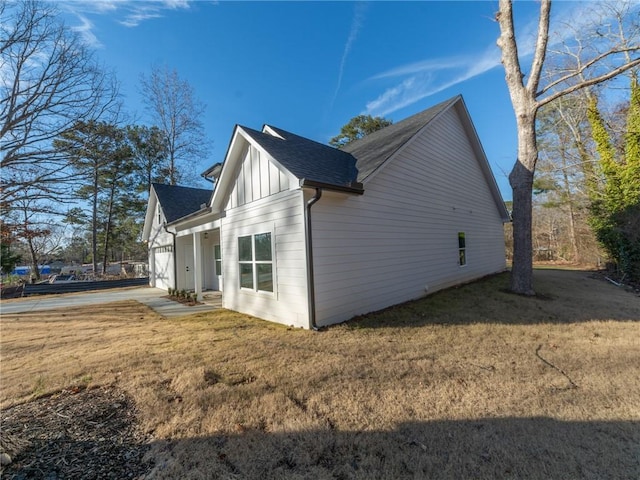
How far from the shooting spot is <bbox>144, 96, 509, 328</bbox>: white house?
242 inches

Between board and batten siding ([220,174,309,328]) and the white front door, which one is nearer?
board and batten siding ([220,174,309,328])

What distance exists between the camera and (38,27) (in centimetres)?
829

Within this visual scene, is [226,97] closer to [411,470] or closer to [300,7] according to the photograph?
[300,7]

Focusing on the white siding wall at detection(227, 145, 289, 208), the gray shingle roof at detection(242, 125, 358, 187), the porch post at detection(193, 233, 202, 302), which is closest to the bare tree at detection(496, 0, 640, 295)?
the gray shingle roof at detection(242, 125, 358, 187)

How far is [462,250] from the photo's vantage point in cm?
1131

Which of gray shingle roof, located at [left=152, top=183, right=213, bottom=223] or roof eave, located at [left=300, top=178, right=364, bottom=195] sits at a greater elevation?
gray shingle roof, located at [left=152, top=183, right=213, bottom=223]

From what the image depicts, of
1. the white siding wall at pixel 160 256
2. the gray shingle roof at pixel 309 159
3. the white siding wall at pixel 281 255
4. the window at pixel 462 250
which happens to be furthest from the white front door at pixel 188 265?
the window at pixel 462 250

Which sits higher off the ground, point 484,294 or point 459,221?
point 459,221

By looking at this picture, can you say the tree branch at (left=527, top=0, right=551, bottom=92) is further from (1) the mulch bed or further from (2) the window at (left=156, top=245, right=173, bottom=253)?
(2) the window at (left=156, top=245, right=173, bottom=253)

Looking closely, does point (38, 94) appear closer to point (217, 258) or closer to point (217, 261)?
point (217, 258)

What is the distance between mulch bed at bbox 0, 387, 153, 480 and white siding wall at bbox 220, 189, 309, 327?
3433 mm

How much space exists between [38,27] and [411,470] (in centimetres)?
1358

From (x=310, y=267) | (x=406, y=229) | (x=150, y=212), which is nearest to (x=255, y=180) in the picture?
(x=310, y=267)

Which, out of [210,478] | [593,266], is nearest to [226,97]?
[210,478]
